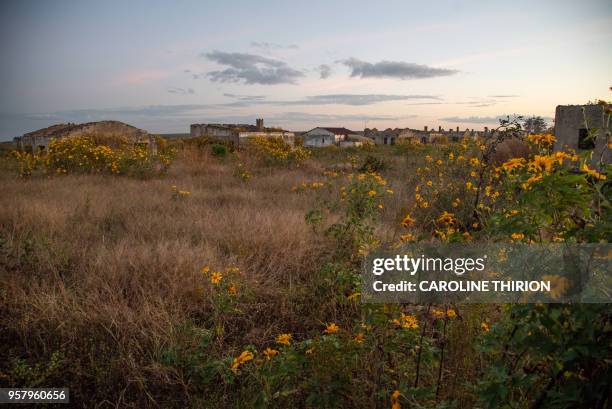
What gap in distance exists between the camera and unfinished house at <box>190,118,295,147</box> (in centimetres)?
2505

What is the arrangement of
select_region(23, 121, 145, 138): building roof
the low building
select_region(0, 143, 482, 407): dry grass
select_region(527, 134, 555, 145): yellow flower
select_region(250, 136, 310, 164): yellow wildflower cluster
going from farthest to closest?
the low building → select_region(23, 121, 145, 138): building roof → select_region(250, 136, 310, 164): yellow wildflower cluster → select_region(0, 143, 482, 407): dry grass → select_region(527, 134, 555, 145): yellow flower

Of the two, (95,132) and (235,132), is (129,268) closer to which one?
(95,132)

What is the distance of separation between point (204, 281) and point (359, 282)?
1.29 metres

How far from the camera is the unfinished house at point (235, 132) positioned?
82.2 feet

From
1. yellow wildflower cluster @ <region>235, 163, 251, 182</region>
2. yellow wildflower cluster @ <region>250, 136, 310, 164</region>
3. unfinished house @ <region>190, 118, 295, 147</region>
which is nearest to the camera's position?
yellow wildflower cluster @ <region>235, 163, 251, 182</region>

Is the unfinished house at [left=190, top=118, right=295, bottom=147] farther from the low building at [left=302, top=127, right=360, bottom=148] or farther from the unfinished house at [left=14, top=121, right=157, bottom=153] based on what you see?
the low building at [left=302, top=127, right=360, bottom=148]

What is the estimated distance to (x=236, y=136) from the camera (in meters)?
26.3

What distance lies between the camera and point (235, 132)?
91.0 ft

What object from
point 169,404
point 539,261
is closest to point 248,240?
point 169,404

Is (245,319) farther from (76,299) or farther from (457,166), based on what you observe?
(457,166)

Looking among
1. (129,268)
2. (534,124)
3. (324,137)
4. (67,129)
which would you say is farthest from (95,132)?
(324,137)

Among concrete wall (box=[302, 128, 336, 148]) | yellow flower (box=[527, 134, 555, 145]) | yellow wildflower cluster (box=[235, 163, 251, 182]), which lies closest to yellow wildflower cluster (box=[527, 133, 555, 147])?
yellow flower (box=[527, 134, 555, 145])

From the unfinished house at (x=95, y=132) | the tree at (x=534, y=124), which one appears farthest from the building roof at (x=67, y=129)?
the tree at (x=534, y=124)

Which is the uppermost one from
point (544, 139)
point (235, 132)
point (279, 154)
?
point (235, 132)
